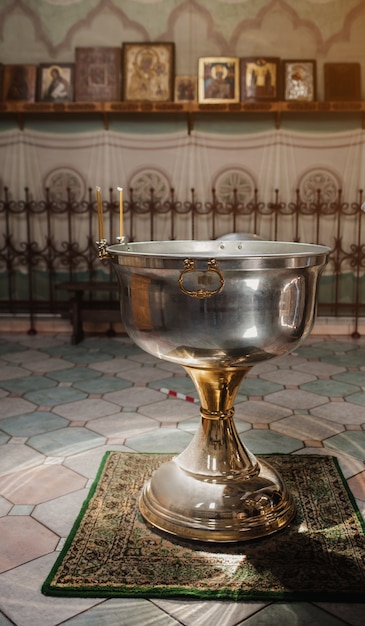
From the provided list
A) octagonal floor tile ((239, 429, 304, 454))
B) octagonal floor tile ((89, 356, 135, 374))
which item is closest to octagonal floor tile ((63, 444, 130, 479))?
octagonal floor tile ((239, 429, 304, 454))

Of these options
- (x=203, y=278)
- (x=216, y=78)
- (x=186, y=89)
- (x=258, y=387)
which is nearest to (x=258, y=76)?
(x=216, y=78)

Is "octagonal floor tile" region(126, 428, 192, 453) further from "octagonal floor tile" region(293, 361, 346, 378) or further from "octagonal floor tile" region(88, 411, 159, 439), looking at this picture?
"octagonal floor tile" region(293, 361, 346, 378)

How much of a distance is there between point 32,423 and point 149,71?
3362 millimetres

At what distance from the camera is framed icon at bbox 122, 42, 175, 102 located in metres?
5.14

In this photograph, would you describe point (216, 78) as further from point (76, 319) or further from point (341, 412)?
point (341, 412)

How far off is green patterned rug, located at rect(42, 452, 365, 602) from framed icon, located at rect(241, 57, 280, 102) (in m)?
3.81

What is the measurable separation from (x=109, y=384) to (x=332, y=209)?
2.61 m

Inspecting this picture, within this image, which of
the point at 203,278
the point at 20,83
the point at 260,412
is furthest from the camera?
the point at 20,83

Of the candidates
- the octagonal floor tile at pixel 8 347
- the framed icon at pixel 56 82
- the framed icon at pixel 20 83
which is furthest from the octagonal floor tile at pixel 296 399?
the framed icon at pixel 20 83

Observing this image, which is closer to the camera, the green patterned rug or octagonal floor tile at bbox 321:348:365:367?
the green patterned rug

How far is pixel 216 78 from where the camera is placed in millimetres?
5105

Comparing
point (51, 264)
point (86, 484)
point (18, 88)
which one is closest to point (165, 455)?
point (86, 484)

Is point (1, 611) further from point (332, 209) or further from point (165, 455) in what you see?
point (332, 209)

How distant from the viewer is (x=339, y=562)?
1751mm
